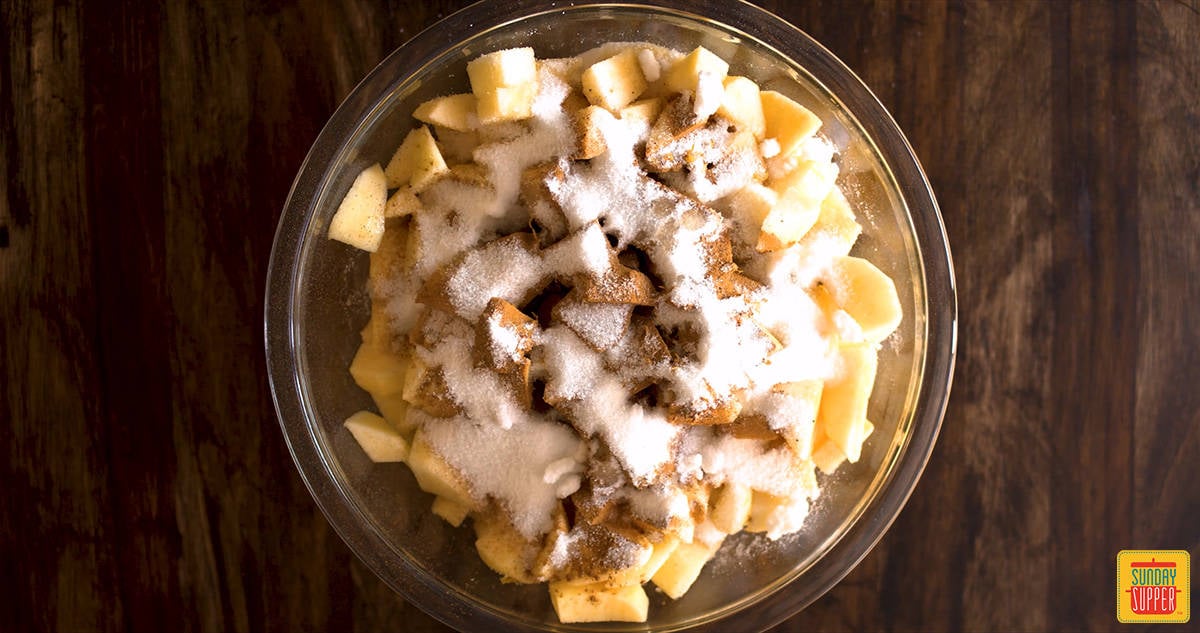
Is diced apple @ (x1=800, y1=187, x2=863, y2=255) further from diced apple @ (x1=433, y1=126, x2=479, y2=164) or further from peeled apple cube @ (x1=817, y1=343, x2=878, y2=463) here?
diced apple @ (x1=433, y1=126, x2=479, y2=164)

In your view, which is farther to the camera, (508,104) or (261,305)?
(261,305)

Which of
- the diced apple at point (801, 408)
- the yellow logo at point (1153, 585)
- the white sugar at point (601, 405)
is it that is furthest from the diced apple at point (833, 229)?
the yellow logo at point (1153, 585)

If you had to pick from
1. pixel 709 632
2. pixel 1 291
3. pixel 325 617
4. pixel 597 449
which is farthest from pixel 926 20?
pixel 1 291

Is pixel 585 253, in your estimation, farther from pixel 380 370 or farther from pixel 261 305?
pixel 261 305

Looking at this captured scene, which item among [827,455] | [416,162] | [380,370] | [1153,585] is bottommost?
[1153,585]

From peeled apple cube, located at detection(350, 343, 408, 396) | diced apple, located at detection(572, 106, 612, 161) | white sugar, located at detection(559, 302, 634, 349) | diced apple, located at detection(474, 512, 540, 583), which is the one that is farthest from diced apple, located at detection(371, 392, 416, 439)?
diced apple, located at detection(572, 106, 612, 161)

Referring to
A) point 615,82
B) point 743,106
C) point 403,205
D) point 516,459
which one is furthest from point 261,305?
point 743,106

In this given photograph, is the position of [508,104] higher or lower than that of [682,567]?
higher
